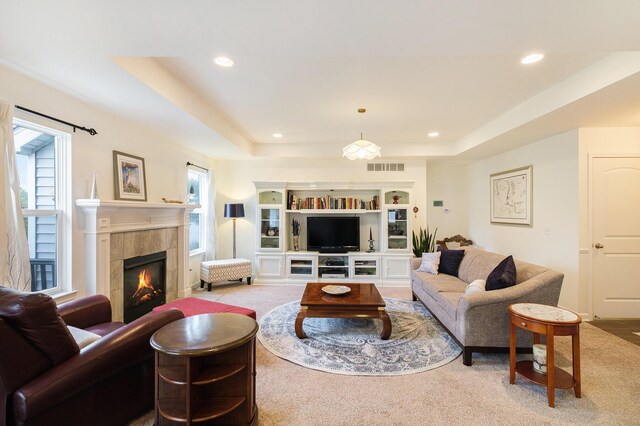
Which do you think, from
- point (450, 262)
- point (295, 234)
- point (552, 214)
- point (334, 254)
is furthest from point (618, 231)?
point (295, 234)

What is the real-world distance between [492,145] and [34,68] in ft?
17.9

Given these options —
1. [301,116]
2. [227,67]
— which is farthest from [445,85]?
[227,67]

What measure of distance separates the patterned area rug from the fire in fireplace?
1542 millimetres

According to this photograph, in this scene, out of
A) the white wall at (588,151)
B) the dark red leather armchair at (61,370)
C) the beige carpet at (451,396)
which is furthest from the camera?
the white wall at (588,151)

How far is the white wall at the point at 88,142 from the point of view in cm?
A: 238

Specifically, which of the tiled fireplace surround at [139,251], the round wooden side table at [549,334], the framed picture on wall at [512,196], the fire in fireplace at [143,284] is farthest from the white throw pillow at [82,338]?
the framed picture on wall at [512,196]

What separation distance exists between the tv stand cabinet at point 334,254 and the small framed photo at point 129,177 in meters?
2.12

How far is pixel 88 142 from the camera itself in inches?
117

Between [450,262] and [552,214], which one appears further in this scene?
[450,262]

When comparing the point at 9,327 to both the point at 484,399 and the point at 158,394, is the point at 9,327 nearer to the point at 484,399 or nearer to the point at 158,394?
the point at 158,394

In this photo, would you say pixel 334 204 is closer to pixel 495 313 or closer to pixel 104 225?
pixel 495 313

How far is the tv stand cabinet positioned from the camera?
5.45m

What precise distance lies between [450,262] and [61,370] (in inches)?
168

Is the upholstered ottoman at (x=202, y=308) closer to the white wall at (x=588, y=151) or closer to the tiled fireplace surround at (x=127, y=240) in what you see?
the tiled fireplace surround at (x=127, y=240)
